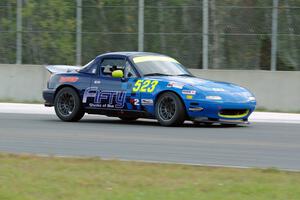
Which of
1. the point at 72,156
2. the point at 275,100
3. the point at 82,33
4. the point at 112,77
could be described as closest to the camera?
the point at 72,156

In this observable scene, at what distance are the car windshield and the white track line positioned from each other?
7.26 feet

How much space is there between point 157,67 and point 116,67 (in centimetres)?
82

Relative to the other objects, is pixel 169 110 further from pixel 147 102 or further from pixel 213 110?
pixel 213 110

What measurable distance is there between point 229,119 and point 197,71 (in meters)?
6.20

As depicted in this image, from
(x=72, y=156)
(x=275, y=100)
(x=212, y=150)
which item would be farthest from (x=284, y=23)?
(x=72, y=156)

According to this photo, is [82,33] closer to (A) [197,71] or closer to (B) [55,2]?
(B) [55,2]

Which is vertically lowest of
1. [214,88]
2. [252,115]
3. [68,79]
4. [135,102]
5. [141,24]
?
[252,115]

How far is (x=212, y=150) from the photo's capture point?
37.2ft

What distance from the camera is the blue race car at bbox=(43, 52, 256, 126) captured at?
1438 cm

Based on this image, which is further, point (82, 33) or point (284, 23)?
point (82, 33)

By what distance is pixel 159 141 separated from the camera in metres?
12.4

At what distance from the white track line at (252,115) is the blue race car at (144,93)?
2108 mm

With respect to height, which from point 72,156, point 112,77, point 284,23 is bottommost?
point 72,156

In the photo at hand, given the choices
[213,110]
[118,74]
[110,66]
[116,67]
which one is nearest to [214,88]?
[213,110]
